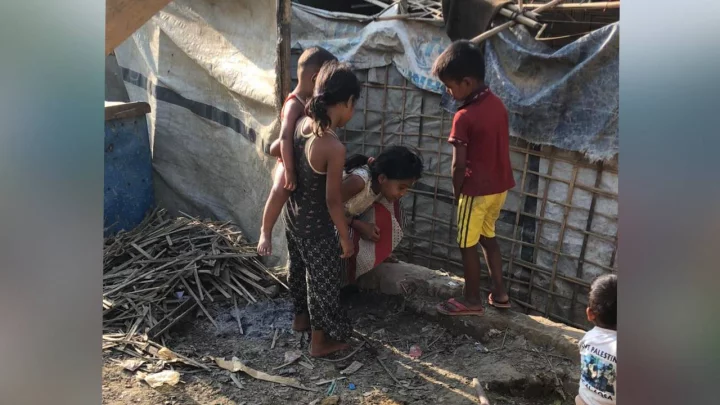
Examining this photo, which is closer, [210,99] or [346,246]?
[346,246]

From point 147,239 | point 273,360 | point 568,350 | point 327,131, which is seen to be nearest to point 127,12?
point 327,131

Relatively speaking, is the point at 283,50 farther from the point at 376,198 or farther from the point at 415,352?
the point at 415,352

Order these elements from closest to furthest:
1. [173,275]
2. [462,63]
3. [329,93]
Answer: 1. [329,93]
2. [462,63]
3. [173,275]

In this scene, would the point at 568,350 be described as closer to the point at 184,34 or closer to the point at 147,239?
the point at 147,239

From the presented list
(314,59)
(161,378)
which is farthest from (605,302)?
(161,378)

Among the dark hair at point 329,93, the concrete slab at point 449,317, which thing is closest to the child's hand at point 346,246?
the dark hair at point 329,93

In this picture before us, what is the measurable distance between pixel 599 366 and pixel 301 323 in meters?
2.28

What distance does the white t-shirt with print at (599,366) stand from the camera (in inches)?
89.4

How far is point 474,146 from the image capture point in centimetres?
376

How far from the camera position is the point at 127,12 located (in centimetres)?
185

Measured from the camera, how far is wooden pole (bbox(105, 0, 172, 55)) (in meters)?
1.80

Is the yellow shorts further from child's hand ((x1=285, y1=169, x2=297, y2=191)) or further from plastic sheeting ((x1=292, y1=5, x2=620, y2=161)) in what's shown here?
child's hand ((x1=285, y1=169, x2=297, y2=191))

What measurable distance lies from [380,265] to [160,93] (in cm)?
318

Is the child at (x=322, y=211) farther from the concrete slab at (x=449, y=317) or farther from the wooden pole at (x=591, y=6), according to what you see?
the wooden pole at (x=591, y=6)
